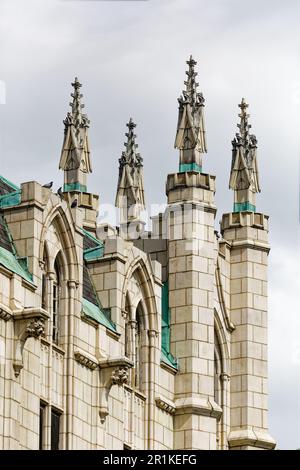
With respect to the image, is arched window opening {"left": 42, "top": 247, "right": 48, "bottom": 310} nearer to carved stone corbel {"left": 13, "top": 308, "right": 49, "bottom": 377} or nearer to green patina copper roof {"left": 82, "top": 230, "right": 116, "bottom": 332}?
green patina copper roof {"left": 82, "top": 230, "right": 116, "bottom": 332}

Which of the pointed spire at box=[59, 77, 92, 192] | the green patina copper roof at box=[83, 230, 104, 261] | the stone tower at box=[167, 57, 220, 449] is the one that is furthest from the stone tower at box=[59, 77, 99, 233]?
the stone tower at box=[167, 57, 220, 449]

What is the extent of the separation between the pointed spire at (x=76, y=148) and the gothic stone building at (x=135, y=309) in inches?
2.8

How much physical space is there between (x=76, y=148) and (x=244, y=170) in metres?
7.83

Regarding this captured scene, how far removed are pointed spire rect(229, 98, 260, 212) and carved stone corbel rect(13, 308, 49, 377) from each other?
20.6m

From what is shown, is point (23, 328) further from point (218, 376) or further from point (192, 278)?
point (218, 376)

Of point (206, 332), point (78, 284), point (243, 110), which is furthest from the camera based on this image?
point (243, 110)

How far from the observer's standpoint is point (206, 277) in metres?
90.8

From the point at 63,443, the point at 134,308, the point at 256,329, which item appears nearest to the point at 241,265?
the point at 256,329

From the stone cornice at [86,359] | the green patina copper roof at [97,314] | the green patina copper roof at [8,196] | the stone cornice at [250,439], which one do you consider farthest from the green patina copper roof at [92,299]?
the stone cornice at [250,439]

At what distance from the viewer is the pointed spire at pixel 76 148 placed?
297 ft

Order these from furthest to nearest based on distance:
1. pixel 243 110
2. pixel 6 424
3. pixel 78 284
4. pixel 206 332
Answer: pixel 243 110 → pixel 206 332 → pixel 78 284 → pixel 6 424

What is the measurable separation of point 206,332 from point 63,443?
12195mm
